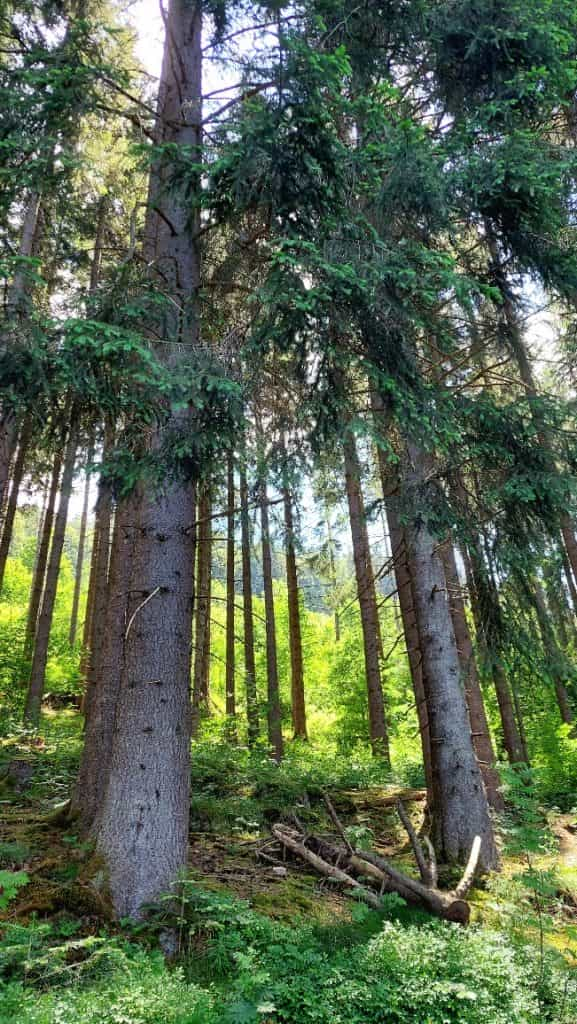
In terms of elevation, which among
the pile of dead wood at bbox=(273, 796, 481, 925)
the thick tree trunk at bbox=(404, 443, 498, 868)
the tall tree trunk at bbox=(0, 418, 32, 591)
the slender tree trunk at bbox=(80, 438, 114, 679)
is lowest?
the pile of dead wood at bbox=(273, 796, 481, 925)

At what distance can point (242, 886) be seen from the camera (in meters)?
5.41

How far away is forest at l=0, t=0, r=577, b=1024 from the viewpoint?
152 inches

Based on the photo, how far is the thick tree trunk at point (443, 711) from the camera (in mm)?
6223

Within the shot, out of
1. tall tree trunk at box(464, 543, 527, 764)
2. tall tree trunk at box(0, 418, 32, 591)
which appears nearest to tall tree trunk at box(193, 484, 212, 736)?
tall tree trunk at box(0, 418, 32, 591)

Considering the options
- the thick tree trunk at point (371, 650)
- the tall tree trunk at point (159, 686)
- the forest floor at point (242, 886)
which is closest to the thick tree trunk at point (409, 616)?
the forest floor at point (242, 886)

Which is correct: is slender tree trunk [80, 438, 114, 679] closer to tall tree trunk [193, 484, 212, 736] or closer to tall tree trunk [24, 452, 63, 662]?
tall tree trunk [24, 452, 63, 662]

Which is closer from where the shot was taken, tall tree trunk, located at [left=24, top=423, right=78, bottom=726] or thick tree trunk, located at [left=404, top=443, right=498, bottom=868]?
thick tree trunk, located at [left=404, top=443, right=498, bottom=868]

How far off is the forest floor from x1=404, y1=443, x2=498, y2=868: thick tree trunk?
19.7 inches

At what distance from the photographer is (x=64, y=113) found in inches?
206

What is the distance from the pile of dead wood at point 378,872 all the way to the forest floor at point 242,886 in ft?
0.44

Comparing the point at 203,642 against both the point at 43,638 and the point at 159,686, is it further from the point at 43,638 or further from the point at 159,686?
the point at 159,686

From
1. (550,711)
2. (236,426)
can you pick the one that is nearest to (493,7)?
(236,426)

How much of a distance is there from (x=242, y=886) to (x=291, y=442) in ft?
13.5

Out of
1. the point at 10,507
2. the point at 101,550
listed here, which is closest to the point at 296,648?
the point at 101,550
